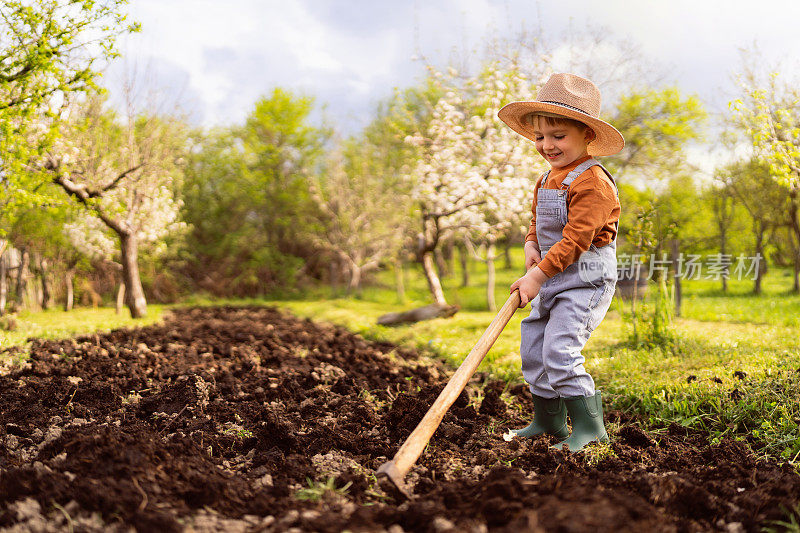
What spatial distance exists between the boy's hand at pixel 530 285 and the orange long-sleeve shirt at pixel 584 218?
0.04 metres

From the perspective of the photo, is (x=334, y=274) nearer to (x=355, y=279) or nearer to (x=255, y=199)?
(x=355, y=279)

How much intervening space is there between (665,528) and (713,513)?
50cm

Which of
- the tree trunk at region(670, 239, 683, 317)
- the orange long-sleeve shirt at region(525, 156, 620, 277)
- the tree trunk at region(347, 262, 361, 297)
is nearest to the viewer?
the orange long-sleeve shirt at region(525, 156, 620, 277)

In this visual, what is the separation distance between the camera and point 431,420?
8.27 feet

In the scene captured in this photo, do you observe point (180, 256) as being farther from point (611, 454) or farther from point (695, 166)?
point (611, 454)

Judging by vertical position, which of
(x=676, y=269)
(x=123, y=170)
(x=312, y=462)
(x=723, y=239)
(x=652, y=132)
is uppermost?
(x=652, y=132)

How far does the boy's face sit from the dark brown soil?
1496 mm

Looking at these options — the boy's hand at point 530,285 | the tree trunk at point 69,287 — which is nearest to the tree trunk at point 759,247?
the boy's hand at point 530,285

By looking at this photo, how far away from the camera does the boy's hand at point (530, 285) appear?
9.32 feet

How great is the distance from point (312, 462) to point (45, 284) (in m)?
11.0

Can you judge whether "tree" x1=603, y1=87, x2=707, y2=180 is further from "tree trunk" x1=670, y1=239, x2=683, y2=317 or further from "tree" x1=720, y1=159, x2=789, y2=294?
"tree trunk" x1=670, y1=239, x2=683, y2=317

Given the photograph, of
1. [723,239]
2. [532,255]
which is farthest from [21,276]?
[723,239]

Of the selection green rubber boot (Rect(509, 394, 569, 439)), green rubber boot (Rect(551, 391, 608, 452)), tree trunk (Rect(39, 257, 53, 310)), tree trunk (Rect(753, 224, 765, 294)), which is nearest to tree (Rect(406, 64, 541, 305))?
green rubber boot (Rect(509, 394, 569, 439))

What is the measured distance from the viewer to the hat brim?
2.91m
